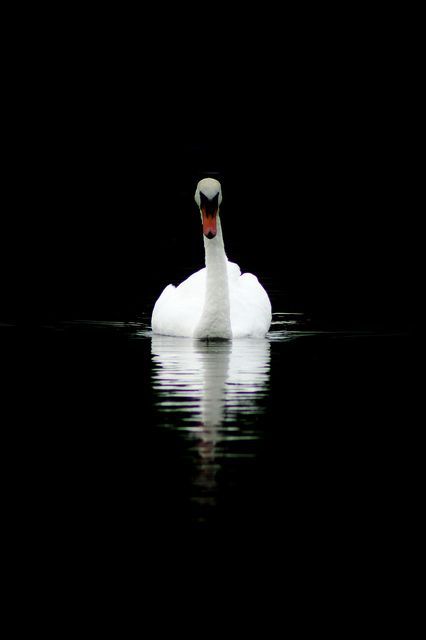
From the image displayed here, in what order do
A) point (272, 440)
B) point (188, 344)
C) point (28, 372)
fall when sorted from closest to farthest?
point (272, 440)
point (28, 372)
point (188, 344)

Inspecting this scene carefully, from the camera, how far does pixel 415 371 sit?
12352mm

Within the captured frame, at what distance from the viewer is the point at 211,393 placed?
35.8 feet

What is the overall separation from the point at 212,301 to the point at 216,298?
0.23ft

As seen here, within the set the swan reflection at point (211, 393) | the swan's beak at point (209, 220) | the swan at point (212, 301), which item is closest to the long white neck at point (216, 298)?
the swan at point (212, 301)

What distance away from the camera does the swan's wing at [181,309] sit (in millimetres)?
16109

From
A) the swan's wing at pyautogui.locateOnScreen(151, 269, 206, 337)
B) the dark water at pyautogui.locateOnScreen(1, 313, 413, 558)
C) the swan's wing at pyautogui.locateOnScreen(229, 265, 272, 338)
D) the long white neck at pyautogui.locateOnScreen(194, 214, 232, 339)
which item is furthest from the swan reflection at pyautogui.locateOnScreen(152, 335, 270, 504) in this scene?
the swan's wing at pyautogui.locateOnScreen(151, 269, 206, 337)

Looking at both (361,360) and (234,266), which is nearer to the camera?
(361,360)

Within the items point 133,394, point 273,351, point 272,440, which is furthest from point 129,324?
point 272,440

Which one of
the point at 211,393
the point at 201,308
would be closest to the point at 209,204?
the point at 201,308

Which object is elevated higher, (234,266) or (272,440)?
(234,266)

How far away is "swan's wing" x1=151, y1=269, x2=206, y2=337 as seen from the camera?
16.1 metres

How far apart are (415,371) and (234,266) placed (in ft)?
18.8

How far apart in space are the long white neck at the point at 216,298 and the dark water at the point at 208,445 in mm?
1332

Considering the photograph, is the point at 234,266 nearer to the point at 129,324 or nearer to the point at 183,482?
the point at 129,324
